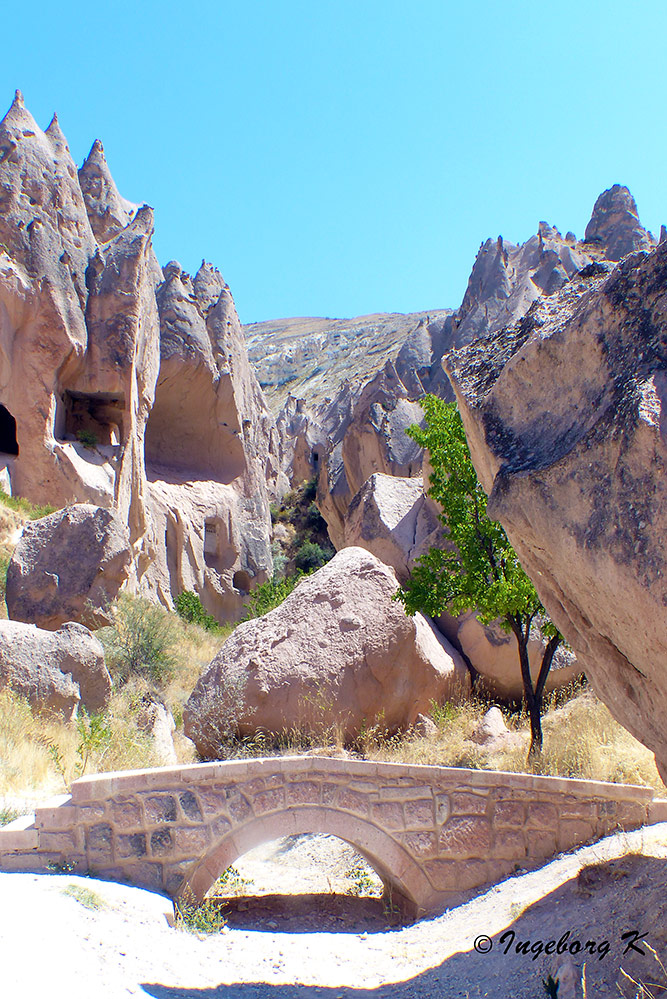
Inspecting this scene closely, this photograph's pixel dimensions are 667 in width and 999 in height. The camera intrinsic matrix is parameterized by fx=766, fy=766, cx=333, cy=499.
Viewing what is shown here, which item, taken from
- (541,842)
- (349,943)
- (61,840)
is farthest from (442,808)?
(61,840)

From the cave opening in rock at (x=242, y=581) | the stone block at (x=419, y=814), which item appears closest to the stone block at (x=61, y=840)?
the stone block at (x=419, y=814)

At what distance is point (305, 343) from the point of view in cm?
7338

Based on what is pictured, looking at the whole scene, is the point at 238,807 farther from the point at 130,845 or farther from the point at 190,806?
the point at 130,845

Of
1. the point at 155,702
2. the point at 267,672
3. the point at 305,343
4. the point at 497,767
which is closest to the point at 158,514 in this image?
the point at 155,702

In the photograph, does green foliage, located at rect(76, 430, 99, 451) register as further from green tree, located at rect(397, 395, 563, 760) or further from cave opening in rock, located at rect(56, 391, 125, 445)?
green tree, located at rect(397, 395, 563, 760)

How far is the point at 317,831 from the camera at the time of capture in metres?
6.05

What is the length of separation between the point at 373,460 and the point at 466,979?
21.2m

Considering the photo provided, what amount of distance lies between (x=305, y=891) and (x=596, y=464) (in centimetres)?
579

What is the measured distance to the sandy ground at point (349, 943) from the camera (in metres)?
3.98

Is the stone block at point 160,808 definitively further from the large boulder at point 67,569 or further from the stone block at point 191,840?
the large boulder at point 67,569

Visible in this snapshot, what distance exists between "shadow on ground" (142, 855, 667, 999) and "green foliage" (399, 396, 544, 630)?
362 cm

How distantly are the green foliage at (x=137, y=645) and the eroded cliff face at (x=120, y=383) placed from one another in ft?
13.9

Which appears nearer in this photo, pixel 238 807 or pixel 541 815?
pixel 238 807

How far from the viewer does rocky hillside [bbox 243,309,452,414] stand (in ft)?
191
